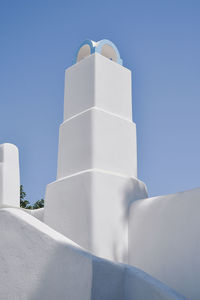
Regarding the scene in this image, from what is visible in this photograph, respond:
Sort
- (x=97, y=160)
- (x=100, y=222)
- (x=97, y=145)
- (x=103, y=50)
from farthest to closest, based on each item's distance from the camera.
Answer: (x=103, y=50) → (x=97, y=145) → (x=97, y=160) → (x=100, y=222)

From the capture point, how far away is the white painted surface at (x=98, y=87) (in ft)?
28.2

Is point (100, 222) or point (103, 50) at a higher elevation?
point (103, 50)

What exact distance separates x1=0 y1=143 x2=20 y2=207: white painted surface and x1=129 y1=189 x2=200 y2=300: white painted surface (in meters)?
4.89

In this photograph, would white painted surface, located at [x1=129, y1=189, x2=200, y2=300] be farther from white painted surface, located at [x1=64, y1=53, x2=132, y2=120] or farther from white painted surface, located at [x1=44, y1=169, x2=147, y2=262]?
white painted surface, located at [x1=64, y1=53, x2=132, y2=120]

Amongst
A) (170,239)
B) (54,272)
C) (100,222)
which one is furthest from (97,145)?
(54,272)

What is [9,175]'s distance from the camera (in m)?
11.4

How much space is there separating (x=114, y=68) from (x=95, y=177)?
2.97m

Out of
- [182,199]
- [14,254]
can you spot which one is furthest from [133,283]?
[182,199]

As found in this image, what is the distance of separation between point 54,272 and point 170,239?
8.83 feet

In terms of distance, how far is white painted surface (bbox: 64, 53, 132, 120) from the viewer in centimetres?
860

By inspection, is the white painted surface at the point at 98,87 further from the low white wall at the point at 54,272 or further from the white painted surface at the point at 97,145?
the low white wall at the point at 54,272

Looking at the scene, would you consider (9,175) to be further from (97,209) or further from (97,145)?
(97,209)

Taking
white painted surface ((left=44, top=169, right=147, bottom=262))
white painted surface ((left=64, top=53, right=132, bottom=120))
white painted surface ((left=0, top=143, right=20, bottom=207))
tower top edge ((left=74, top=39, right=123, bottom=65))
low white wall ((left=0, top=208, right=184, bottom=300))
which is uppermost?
tower top edge ((left=74, top=39, right=123, bottom=65))

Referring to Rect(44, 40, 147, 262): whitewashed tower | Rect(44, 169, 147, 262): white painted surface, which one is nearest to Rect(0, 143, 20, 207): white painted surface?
Rect(44, 40, 147, 262): whitewashed tower
